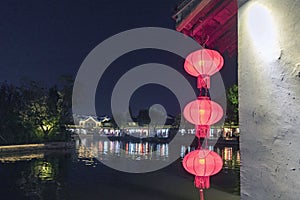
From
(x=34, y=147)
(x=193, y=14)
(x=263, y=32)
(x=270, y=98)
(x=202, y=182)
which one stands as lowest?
(x=34, y=147)

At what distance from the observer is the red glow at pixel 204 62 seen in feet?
11.3

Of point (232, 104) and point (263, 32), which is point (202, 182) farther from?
point (232, 104)

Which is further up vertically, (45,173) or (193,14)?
(193,14)

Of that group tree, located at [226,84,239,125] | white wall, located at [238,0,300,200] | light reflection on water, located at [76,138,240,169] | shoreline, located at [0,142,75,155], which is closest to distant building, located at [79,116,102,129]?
shoreline, located at [0,142,75,155]

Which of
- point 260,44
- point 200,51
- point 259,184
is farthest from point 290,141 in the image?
point 200,51

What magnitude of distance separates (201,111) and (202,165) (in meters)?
0.65

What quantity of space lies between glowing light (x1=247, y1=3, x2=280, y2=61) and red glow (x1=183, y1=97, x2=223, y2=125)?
77.7 inches

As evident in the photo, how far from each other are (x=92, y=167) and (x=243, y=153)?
1078 cm

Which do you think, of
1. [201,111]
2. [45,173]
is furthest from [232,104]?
[201,111]

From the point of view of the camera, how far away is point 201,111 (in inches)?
138

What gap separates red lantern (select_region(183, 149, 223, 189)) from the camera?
3.50 meters

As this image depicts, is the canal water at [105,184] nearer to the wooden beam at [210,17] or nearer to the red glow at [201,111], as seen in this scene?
the red glow at [201,111]

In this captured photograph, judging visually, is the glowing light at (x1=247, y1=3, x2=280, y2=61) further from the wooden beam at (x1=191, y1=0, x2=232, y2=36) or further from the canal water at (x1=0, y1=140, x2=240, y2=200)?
the canal water at (x1=0, y1=140, x2=240, y2=200)

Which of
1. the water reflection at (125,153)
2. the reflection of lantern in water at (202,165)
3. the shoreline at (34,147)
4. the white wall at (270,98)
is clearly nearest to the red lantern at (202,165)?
the reflection of lantern in water at (202,165)
